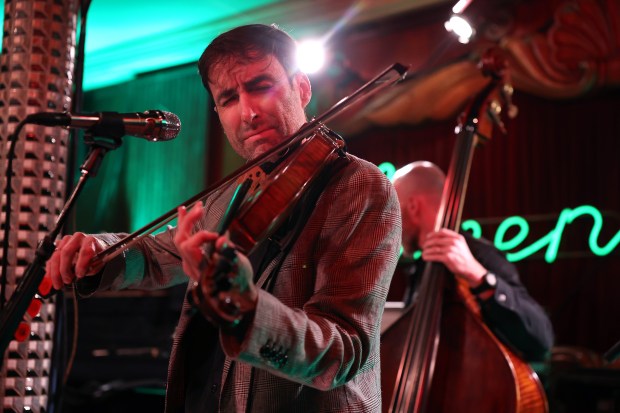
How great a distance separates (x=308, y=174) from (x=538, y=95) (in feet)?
13.5

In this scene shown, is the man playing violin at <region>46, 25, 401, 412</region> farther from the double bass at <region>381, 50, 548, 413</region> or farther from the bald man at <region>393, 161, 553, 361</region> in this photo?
the bald man at <region>393, 161, 553, 361</region>

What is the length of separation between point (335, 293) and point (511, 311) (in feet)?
6.07

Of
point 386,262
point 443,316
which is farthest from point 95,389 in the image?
point 386,262

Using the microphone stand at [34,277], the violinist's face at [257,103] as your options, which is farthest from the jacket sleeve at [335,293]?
the microphone stand at [34,277]

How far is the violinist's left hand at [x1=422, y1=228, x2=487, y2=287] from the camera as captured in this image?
265 cm

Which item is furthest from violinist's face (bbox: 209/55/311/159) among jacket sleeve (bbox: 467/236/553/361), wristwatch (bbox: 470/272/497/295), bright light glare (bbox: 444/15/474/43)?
jacket sleeve (bbox: 467/236/553/361)

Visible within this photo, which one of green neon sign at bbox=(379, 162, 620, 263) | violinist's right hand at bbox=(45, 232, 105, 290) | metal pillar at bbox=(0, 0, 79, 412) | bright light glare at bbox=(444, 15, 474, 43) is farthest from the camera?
green neon sign at bbox=(379, 162, 620, 263)

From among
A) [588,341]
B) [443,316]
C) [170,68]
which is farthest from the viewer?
[170,68]

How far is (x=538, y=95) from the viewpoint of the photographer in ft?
16.4

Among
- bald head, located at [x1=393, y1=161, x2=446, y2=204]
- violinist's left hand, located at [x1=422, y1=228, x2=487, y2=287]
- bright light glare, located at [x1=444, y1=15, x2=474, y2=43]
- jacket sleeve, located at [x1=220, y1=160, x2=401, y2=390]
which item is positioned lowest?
jacket sleeve, located at [x1=220, y1=160, x2=401, y2=390]

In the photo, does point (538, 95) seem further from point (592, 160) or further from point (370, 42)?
point (370, 42)

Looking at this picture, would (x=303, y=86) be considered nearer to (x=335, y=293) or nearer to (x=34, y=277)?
(x=335, y=293)

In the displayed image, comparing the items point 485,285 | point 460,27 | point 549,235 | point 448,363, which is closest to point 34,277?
point 448,363

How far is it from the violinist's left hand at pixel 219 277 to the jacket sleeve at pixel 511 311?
1981 millimetres
